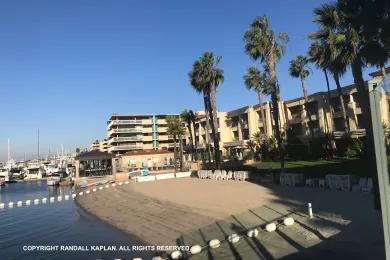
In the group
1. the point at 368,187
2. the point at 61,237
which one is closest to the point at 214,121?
the point at 61,237

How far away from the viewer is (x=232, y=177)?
129ft

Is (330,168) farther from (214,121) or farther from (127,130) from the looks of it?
(127,130)

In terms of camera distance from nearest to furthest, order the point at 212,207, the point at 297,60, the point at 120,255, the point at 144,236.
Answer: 1. the point at 120,255
2. the point at 144,236
3. the point at 212,207
4. the point at 297,60

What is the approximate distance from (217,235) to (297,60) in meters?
49.3

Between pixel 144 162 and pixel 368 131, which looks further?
pixel 144 162

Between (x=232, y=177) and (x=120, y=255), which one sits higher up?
(x=232, y=177)

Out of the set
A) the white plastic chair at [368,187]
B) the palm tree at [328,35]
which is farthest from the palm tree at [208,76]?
the white plastic chair at [368,187]

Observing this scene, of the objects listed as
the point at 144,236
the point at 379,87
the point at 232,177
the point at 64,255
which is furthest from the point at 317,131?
the point at 379,87

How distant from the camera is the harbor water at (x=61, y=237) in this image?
20.4 metres

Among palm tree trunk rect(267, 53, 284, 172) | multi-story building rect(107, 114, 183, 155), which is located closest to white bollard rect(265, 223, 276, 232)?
palm tree trunk rect(267, 53, 284, 172)

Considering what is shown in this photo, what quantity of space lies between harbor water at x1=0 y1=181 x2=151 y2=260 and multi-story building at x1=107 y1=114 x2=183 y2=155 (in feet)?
280

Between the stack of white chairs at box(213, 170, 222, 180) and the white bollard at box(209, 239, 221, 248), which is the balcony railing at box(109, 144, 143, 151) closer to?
the stack of white chairs at box(213, 170, 222, 180)

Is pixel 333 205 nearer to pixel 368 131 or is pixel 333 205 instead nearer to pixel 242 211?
pixel 368 131

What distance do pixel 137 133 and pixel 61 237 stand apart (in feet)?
336
